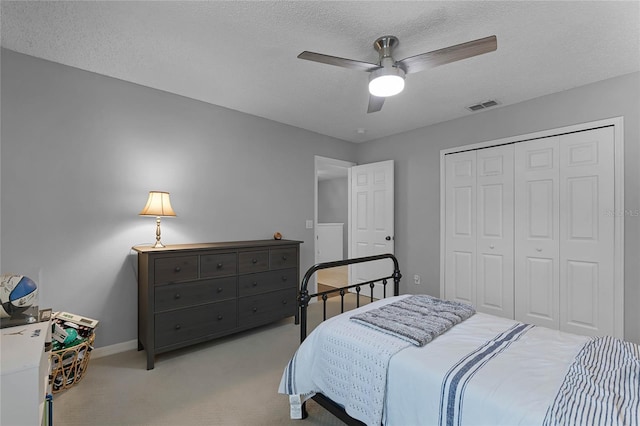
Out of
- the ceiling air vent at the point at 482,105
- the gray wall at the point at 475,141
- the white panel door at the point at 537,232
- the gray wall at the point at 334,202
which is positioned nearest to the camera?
the gray wall at the point at 475,141

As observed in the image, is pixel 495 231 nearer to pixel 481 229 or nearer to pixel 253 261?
pixel 481 229

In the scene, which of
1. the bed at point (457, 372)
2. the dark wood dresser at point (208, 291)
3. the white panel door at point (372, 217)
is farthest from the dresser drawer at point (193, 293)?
the white panel door at point (372, 217)

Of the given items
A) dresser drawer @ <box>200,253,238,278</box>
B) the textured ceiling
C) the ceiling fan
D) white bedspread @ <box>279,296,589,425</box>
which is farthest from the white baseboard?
the ceiling fan

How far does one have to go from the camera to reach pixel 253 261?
10.5ft

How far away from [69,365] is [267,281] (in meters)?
1.72

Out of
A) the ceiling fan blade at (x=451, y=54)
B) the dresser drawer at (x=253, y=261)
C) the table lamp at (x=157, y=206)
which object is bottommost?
the dresser drawer at (x=253, y=261)

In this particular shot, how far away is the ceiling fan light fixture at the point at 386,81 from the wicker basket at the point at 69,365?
2.85m

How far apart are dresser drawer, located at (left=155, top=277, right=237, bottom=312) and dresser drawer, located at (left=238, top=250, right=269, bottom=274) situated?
16 cm

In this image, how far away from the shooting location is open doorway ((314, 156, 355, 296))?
21.9 feet

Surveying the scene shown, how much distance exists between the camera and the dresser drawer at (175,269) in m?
2.57

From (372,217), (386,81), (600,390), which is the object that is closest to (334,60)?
(386,81)

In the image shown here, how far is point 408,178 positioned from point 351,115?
1.30 metres

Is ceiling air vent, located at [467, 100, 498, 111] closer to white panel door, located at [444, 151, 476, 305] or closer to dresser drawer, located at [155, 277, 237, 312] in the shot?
white panel door, located at [444, 151, 476, 305]

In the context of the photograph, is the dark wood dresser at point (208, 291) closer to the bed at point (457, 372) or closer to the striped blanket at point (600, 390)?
the bed at point (457, 372)
